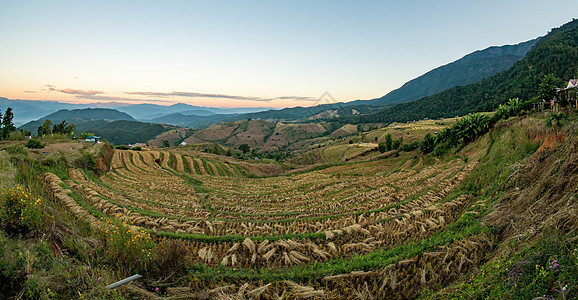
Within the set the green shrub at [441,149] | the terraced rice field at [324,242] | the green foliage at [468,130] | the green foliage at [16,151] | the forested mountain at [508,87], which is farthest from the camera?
the forested mountain at [508,87]

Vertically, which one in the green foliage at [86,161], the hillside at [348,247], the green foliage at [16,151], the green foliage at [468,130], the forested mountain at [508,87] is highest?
the forested mountain at [508,87]

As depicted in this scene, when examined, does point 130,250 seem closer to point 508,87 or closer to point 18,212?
point 18,212

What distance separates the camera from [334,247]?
19.3ft

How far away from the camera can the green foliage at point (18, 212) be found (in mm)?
5391

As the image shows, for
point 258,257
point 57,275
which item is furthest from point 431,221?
point 57,275

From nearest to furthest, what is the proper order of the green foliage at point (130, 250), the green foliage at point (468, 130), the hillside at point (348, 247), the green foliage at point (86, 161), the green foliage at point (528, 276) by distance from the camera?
1. the green foliage at point (528, 276)
2. the hillside at point (348, 247)
3. the green foliage at point (130, 250)
4. the green foliage at point (468, 130)
5. the green foliage at point (86, 161)

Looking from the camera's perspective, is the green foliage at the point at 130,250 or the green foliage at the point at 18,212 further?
the green foliage at the point at 18,212

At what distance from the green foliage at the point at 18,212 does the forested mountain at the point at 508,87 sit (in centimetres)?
13268

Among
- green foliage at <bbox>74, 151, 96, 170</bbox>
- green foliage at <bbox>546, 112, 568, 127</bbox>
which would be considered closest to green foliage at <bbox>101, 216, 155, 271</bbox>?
green foliage at <bbox>546, 112, 568, 127</bbox>

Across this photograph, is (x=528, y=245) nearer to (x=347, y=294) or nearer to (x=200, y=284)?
(x=347, y=294)

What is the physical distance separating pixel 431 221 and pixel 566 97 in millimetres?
14818

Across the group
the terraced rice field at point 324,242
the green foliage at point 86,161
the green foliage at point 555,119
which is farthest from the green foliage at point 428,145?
the green foliage at point 86,161

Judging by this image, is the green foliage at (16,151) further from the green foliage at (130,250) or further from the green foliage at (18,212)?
the green foliage at (130,250)

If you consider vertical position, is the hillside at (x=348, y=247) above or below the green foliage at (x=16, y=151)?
below
